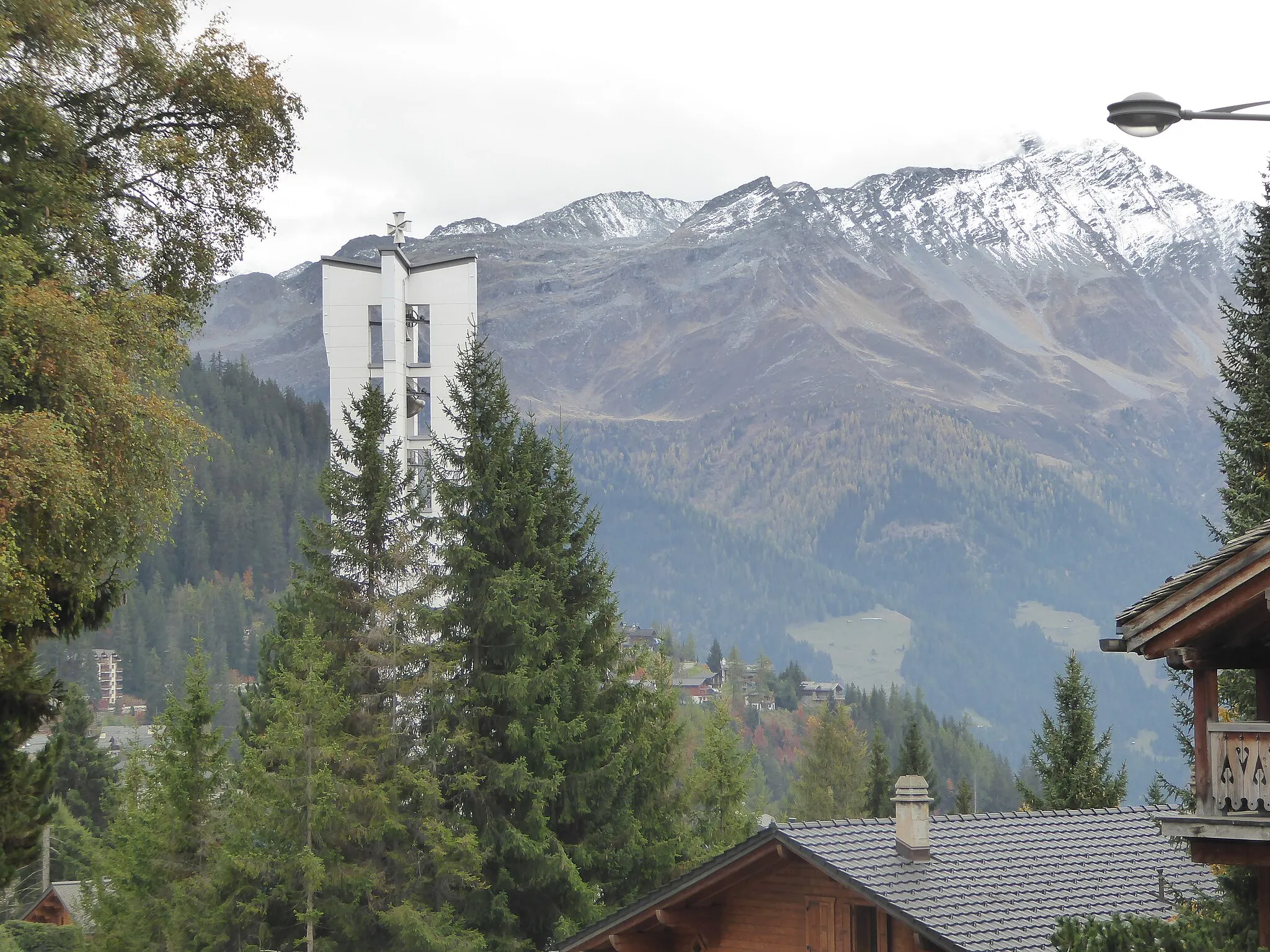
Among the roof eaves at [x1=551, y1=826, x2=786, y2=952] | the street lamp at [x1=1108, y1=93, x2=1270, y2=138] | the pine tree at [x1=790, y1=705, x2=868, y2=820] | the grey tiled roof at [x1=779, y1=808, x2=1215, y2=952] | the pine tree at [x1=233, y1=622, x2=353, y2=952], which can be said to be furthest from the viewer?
the pine tree at [x1=790, y1=705, x2=868, y2=820]

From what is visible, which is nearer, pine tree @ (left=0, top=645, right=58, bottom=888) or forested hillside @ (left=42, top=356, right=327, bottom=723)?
pine tree @ (left=0, top=645, right=58, bottom=888)

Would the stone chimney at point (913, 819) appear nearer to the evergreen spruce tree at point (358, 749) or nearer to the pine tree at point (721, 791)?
the evergreen spruce tree at point (358, 749)

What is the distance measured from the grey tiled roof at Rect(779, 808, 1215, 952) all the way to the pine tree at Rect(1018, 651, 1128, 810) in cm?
1453

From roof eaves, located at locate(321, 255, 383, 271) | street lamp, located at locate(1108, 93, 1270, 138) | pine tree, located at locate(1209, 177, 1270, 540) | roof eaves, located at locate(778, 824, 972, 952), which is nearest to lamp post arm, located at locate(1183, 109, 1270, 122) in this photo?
street lamp, located at locate(1108, 93, 1270, 138)

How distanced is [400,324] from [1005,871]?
116 ft

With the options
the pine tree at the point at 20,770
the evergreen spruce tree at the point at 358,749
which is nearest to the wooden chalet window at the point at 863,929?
the pine tree at the point at 20,770

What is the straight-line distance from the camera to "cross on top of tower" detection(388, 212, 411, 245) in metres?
51.8

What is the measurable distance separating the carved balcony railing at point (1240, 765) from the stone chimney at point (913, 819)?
277 inches

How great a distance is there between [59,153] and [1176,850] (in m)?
16.2

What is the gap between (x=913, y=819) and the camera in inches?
784

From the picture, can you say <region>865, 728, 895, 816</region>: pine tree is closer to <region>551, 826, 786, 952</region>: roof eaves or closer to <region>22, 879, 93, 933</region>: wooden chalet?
<region>22, 879, 93, 933</region>: wooden chalet

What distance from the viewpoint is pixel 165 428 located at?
53.2ft

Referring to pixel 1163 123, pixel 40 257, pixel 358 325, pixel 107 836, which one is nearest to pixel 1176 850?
pixel 1163 123

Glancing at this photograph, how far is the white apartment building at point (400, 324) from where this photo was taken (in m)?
51.8
